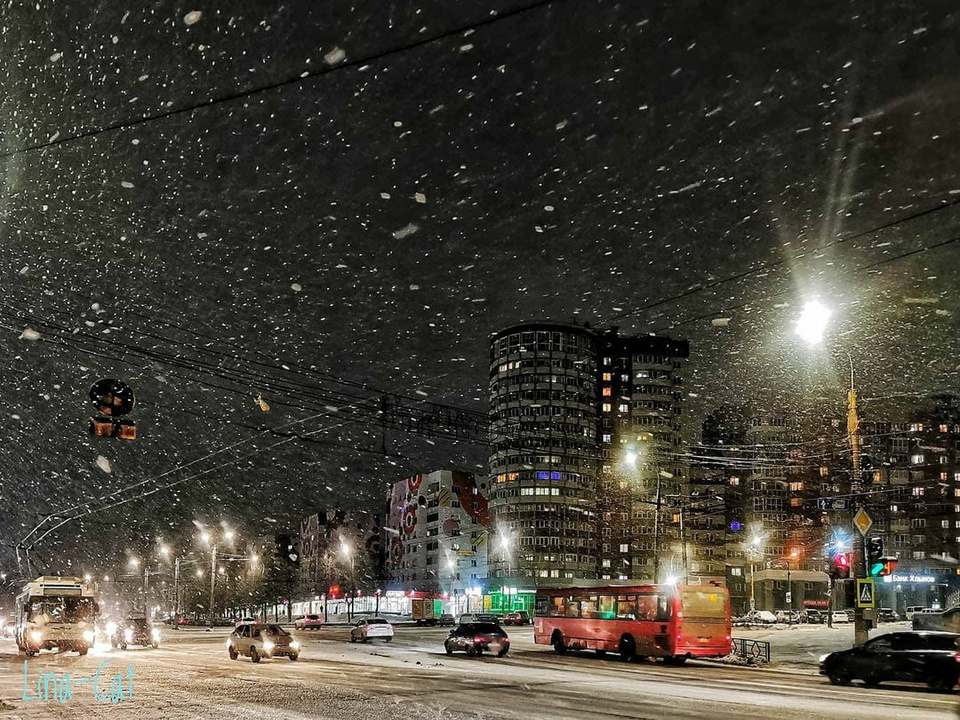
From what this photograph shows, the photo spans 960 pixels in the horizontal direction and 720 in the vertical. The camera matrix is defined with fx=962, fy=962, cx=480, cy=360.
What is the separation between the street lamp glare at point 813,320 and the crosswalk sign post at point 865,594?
A: 6.48 metres

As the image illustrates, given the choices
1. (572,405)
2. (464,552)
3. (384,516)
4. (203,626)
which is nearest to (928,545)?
(572,405)

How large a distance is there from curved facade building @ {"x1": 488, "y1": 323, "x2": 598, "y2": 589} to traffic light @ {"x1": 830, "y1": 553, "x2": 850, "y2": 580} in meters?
104

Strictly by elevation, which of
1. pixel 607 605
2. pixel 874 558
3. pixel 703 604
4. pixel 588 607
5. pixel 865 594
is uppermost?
pixel 874 558

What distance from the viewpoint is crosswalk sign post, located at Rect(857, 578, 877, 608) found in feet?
80.2

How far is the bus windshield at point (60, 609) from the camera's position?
36281 millimetres

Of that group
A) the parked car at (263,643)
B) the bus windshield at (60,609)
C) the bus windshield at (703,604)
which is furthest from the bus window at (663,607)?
the bus windshield at (60,609)

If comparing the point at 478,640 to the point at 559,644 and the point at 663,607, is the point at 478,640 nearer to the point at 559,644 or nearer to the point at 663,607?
the point at 559,644

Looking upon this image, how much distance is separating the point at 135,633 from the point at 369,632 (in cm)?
1313

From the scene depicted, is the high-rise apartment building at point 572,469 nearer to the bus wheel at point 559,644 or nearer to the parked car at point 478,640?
the bus wheel at point 559,644

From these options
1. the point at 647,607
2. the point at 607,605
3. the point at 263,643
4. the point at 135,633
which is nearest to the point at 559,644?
the point at 607,605

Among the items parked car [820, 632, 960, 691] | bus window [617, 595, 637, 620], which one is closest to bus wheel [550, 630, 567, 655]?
bus window [617, 595, 637, 620]

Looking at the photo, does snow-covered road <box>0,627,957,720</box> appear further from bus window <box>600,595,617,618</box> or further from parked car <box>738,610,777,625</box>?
parked car <box>738,610,777,625</box>

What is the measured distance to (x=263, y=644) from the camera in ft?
100

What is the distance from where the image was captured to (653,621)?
31609mm
